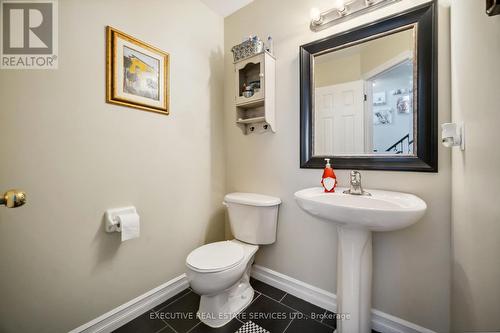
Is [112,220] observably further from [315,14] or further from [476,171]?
[315,14]

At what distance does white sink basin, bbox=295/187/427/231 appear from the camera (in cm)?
83

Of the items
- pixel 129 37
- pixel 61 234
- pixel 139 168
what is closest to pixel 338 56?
pixel 129 37

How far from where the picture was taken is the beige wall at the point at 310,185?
1077mm

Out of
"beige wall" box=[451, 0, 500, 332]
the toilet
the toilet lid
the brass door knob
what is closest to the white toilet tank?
the toilet

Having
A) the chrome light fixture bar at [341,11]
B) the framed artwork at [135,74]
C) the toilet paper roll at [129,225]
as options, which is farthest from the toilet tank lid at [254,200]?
the chrome light fixture bar at [341,11]

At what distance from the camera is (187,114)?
5.55 feet

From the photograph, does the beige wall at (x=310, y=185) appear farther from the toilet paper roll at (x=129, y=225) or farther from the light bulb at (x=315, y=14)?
the toilet paper roll at (x=129, y=225)

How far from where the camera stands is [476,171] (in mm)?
699

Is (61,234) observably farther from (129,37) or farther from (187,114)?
(129,37)

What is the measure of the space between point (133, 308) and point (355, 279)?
4.61 ft

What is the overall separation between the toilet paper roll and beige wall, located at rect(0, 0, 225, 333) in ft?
0.39

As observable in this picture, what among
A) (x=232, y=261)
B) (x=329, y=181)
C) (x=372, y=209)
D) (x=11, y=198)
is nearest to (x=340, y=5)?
(x=329, y=181)

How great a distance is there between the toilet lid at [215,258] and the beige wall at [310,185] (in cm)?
45

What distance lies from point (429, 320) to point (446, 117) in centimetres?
110
